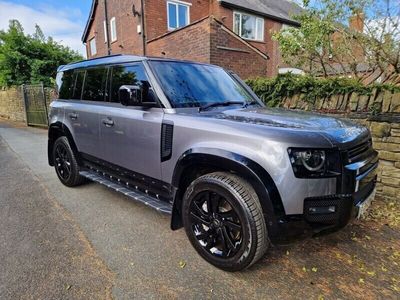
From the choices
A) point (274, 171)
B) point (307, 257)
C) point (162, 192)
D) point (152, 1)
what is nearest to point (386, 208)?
point (307, 257)

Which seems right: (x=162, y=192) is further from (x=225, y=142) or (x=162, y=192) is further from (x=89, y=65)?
(x=89, y=65)

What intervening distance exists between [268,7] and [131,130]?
719 inches

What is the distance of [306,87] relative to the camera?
4.64 meters

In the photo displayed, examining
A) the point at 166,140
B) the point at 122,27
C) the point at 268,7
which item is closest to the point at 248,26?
the point at 268,7

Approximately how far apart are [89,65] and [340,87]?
3.68 m

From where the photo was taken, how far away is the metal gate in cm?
1217

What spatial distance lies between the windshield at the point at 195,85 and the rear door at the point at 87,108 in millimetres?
1016

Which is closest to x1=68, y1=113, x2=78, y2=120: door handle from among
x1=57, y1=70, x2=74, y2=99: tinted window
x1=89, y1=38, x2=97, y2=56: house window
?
x1=57, y1=70, x2=74, y2=99: tinted window

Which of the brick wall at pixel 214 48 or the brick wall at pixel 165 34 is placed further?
the brick wall at pixel 165 34

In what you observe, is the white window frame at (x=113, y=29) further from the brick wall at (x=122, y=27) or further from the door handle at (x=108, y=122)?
the door handle at (x=108, y=122)

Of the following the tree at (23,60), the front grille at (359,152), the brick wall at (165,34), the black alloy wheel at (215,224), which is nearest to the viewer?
the front grille at (359,152)

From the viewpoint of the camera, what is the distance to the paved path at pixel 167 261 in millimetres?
2256

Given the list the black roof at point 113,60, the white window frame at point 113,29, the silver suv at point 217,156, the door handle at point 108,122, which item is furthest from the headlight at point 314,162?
the white window frame at point 113,29

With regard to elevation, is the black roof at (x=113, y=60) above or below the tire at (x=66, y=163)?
above
